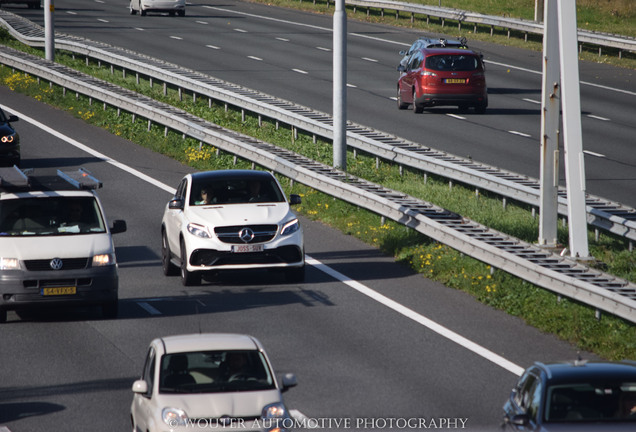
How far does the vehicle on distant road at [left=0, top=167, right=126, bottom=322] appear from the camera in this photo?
15.9 meters

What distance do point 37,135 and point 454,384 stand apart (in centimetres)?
2165

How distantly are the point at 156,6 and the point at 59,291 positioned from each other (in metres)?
47.2

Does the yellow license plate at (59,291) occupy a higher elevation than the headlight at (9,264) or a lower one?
lower

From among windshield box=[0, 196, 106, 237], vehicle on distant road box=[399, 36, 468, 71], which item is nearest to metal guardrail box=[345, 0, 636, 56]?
vehicle on distant road box=[399, 36, 468, 71]

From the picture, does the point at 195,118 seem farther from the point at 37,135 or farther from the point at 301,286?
the point at 301,286

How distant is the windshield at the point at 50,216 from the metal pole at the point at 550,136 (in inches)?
263

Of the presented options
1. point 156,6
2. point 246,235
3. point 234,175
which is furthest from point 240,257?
point 156,6

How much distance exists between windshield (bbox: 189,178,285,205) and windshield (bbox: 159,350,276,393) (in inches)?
326

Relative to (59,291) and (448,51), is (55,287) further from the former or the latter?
(448,51)

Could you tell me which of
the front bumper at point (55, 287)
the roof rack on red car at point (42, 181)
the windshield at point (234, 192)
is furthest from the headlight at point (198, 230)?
the front bumper at point (55, 287)

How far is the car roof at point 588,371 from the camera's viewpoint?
383 inches

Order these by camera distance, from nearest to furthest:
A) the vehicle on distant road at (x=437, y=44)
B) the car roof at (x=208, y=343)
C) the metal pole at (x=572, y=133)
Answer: the car roof at (x=208, y=343) → the metal pole at (x=572, y=133) → the vehicle on distant road at (x=437, y=44)

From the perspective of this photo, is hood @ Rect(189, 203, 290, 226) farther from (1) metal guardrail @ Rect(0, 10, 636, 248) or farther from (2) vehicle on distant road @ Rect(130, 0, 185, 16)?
(2) vehicle on distant road @ Rect(130, 0, 185, 16)

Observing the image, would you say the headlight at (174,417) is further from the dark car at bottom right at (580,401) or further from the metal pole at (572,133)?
the metal pole at (572,133)
